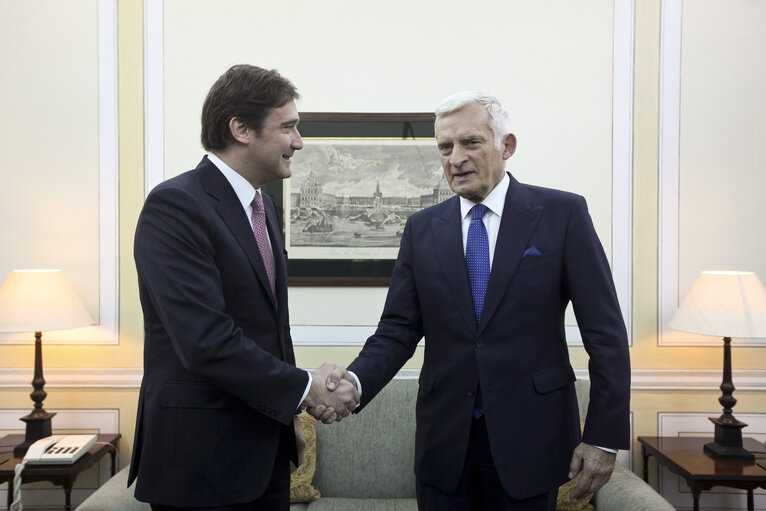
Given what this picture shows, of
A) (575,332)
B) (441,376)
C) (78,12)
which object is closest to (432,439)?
(441,376)

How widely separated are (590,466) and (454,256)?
2.11ft

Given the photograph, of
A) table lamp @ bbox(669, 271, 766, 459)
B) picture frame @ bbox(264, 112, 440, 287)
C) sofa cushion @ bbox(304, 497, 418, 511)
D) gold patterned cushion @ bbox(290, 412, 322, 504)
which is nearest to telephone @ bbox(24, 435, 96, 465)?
gold patterned cushion @ bbox(290, 412, 322, 504)

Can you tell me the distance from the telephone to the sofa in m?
0.20

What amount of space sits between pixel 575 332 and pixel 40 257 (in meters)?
2.73

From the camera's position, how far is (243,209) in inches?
62.4

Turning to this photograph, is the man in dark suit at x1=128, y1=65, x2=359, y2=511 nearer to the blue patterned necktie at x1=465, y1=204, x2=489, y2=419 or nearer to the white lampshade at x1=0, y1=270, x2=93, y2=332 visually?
the blue patterned necktie at x1=465, y1=204, x2=489, y2=419

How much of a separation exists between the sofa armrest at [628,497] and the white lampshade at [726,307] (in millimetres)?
717

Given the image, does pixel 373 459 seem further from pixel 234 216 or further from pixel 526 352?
pixel 234 216

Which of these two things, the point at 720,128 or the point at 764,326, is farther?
the point at 720,128

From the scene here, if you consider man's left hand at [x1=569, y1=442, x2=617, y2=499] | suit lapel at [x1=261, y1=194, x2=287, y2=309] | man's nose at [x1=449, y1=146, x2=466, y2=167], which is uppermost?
man's nose at [x1=449, y1=146, x2=466, y2=167]

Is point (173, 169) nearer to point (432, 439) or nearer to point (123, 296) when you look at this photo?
point (123, 296)

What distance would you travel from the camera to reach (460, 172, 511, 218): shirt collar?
1752mm

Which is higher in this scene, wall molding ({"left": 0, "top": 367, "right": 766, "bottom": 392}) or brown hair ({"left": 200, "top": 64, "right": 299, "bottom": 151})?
brown hair ({"left": 200, "top": 64, "right": 299, "bottom": 151})

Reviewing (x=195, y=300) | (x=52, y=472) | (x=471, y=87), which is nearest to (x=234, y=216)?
(x=195, y=300)
